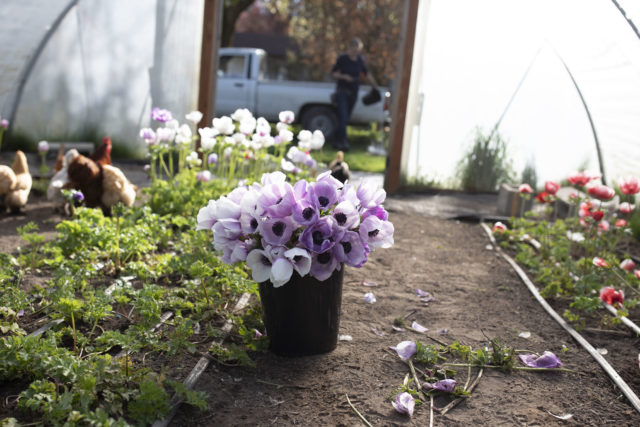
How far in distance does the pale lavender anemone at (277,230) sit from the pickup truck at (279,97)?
1043cm

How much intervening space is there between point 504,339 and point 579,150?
463cm

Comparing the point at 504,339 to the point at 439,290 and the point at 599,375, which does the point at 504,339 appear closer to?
the point at 599,375

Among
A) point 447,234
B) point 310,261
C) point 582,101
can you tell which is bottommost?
point 447,234

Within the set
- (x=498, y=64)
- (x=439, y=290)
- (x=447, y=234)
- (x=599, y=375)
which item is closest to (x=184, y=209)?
(x=439, y=290)

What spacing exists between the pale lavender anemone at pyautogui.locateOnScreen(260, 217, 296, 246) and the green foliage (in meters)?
5.16

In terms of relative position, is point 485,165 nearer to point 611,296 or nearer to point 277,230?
point 611,296

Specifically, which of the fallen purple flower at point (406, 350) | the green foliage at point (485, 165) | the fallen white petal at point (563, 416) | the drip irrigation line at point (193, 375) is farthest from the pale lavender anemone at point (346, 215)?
the green foliage at point (485, 165)

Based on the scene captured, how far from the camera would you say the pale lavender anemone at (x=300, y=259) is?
2.22 metres

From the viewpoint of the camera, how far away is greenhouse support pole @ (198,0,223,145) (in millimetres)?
7191

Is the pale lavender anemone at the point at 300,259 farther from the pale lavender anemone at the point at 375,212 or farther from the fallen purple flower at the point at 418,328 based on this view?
the fallen purple flower at the point at 418,328

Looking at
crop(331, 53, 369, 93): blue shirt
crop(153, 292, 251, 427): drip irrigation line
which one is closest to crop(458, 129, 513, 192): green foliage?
crop(331, 53, 369, 93): blue shirt

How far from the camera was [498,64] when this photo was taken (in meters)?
6.82

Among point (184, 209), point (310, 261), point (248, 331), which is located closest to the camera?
point (310, 261)

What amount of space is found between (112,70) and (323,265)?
5857 millimetres
